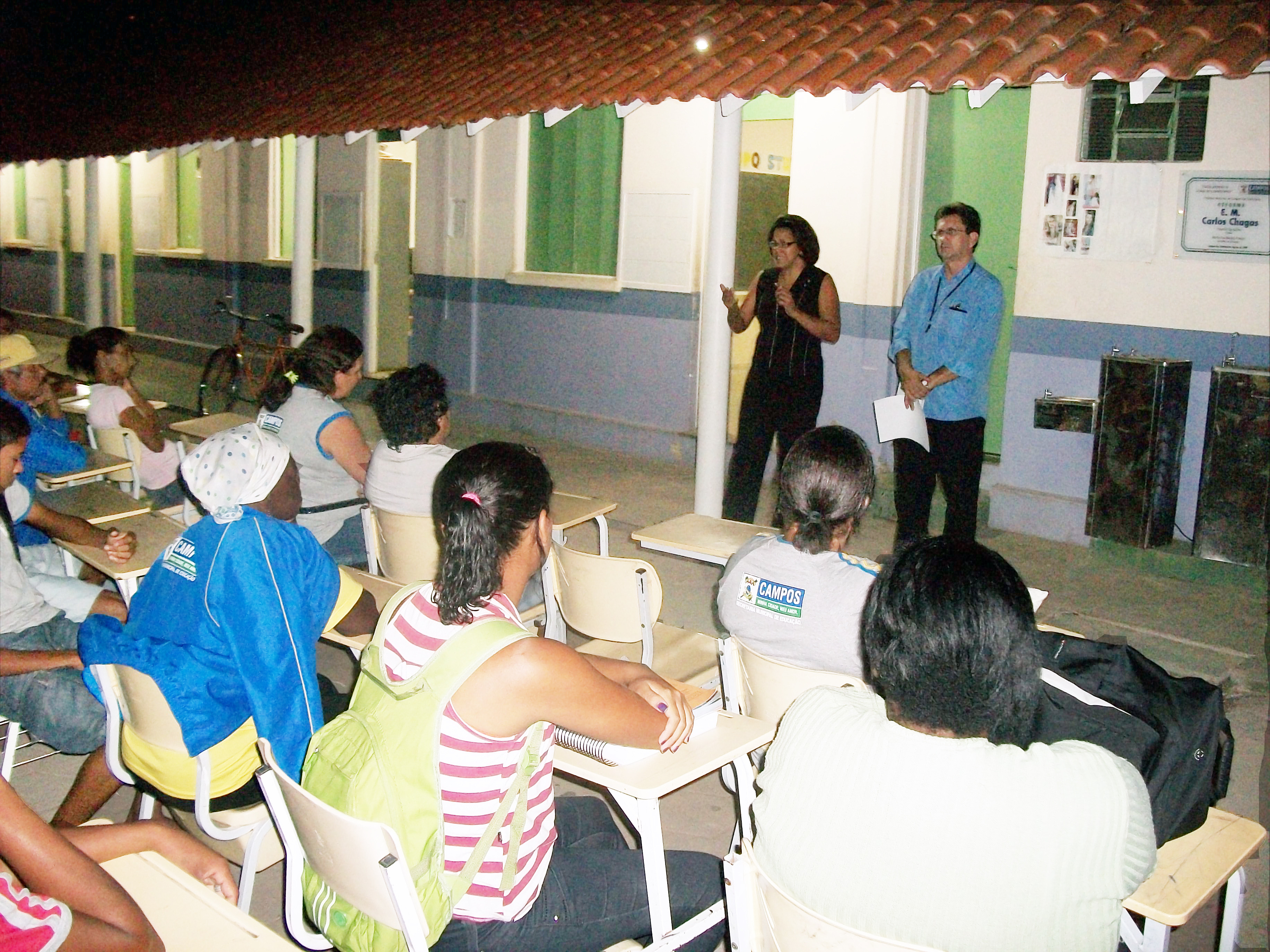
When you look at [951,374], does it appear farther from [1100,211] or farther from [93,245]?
[93,245]

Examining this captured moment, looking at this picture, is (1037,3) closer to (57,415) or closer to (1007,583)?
(1007,583)

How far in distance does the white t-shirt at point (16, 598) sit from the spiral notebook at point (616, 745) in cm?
200

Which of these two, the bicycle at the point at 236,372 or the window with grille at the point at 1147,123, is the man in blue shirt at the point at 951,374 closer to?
the window with grille at the point at 1147,123

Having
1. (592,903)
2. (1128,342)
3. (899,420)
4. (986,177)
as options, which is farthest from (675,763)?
(986,177)

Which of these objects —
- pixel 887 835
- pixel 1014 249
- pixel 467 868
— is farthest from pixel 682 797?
pixel 1014 249

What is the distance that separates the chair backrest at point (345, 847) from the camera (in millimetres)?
1812

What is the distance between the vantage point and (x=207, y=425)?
5832 millimetres

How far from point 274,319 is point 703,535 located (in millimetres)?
7591

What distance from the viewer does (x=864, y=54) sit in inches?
225

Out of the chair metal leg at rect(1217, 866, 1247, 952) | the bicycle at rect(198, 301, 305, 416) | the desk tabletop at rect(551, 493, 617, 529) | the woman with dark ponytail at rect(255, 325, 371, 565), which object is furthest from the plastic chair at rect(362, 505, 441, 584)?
the bicycle at rect(198, 301, 305, 416)

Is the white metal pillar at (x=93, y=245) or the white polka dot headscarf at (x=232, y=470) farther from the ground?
the white metal pillar at (x=93, y=245)

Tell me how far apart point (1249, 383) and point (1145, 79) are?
1863 mm

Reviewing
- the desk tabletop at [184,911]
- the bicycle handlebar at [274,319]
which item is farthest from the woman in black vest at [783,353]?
the bicycle handlebar at [274,319]

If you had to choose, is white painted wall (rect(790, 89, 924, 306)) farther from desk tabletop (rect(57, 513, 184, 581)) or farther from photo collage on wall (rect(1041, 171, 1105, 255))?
desk tabletop (rect(57, 513, 184, 581))
